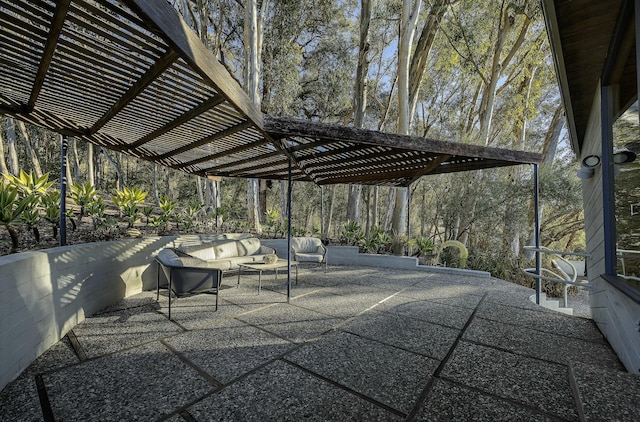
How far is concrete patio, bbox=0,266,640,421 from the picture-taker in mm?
1794

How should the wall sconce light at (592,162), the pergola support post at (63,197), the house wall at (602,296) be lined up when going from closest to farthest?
the house wall at (602,296) → the wall sconce light at (592,162) → the pergola support post at (63,197)

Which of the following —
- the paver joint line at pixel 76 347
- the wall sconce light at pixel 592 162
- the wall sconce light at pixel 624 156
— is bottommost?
the paver joint line at pixel 76 347

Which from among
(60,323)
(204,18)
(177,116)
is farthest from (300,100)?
(60,323)

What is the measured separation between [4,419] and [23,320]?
89 cm

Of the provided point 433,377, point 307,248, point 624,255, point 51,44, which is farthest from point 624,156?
point 307,248

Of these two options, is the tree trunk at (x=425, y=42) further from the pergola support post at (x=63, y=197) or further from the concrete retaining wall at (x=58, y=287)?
the pergola support post at (x=63, y=197)

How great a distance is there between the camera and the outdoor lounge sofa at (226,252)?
532 cm

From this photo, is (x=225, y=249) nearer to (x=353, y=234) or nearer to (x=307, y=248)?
(x=307, y=248)

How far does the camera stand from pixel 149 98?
8.71ft

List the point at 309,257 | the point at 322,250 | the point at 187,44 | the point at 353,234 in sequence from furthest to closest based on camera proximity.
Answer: the point at 353,234, the point at 322,250, the point at 309,257, the point at 187,44

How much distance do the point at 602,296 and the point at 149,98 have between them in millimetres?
5186

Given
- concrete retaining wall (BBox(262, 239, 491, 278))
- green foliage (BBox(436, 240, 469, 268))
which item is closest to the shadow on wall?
concrete retaining wall (BBox(262, 239, 491, 278))

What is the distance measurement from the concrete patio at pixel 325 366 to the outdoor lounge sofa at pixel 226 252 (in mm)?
1145

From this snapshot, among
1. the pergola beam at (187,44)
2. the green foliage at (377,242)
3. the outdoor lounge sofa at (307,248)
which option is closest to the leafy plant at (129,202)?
the outdoor lounge sofa at (307,248)
